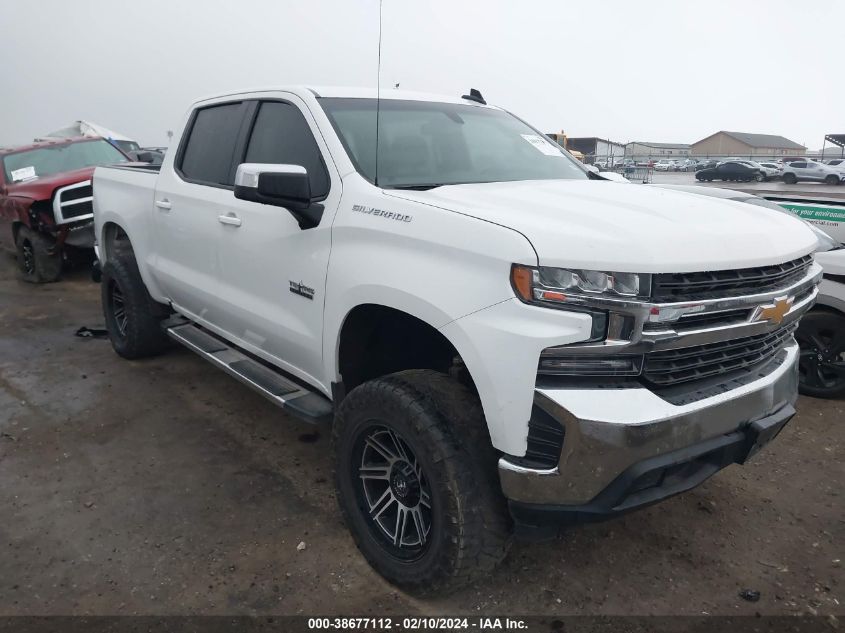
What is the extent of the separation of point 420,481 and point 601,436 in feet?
2.55

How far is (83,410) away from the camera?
4527mm

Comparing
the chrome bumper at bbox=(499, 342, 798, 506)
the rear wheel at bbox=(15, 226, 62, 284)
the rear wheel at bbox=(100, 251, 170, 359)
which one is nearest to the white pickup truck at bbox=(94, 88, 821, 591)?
the chrome bumper at bbox=(499, 342, 798, 506)

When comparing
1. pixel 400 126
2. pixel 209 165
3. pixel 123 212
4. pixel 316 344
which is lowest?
pixel 316 344

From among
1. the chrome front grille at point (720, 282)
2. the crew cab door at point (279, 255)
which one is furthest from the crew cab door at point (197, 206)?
the chrome front grille at point (720, 282)

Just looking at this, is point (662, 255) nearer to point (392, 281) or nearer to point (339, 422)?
point (392, 281)

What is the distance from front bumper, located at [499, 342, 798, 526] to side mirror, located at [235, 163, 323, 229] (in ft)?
4.45

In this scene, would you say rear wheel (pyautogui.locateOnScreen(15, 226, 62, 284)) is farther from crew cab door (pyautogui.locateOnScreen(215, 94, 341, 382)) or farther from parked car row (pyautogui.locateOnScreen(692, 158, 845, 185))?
parked car row (pyautogui.locateOnScreen(692, 158, 845, 185))

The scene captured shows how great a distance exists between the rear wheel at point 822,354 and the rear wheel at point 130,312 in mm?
4557

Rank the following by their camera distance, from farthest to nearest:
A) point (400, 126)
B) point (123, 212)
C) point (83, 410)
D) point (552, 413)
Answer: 1. point (123, 212)
2. point (83, 410)
3. point (400, 126)
4. point (552, 413)

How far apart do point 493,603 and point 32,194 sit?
8085 millimetres

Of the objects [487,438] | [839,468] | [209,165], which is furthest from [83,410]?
[839,468]

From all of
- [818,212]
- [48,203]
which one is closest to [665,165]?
[818,212]

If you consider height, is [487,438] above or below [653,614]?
above

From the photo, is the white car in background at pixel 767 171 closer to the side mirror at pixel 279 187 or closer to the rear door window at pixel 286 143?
the rear door window at pixel 286 143
